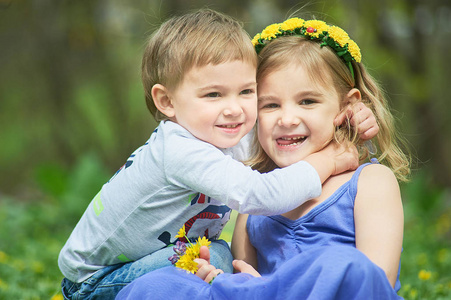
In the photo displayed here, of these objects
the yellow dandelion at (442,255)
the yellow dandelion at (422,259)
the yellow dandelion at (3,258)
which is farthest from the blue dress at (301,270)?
the yellow dandelion at (3,258)

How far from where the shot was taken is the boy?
231 cm

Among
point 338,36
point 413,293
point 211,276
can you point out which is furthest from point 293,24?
point 413,293

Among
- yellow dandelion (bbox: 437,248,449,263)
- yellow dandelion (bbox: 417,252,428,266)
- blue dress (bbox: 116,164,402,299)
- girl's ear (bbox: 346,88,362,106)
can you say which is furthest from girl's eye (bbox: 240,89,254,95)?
yellow dandelion (bbox: 437,248,449,263)

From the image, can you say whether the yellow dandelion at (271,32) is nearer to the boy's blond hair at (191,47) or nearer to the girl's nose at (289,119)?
the boy's blond hair at (191,47)

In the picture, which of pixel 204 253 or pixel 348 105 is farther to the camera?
pixel 348 105

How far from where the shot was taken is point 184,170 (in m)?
2.31

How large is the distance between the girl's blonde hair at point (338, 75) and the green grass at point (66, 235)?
998mm

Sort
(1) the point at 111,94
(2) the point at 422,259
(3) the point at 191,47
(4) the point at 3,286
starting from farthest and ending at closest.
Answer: (1) the point at 111,94 < (2) the point at 422,259 < (4) the point at 3,286 < (3) the point at 191,47

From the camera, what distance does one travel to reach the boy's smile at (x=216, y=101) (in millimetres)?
2402

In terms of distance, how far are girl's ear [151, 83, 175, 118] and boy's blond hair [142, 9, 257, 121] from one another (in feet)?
0.10

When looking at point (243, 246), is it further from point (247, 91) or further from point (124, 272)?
point (247, 91)

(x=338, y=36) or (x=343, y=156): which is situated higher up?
(x=338, y=36)

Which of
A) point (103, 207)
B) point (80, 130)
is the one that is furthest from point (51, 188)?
point (103, 207)

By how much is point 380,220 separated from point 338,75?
74 cm
